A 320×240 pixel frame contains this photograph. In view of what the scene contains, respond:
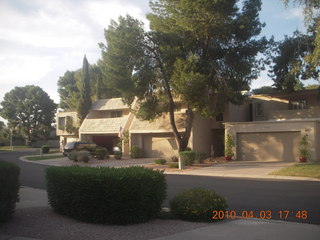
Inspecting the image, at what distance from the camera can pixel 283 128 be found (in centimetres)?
2552

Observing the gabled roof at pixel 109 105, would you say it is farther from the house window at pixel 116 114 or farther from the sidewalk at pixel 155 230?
the sidewalk at pixel 155 230

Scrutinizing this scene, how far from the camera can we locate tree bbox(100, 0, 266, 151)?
23719mm

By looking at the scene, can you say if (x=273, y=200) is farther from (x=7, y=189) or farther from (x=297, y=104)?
(x=297, y=104)

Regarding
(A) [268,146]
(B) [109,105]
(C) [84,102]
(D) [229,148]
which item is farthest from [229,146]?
(C) [84,102]

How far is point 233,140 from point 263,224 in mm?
20445

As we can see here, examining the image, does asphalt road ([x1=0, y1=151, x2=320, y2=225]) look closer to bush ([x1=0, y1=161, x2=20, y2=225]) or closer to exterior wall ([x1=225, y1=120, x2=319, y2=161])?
bush ([x1=0, y1=161, x2=20, y2=225])

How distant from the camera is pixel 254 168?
22.0m

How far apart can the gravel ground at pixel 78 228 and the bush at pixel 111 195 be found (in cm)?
20

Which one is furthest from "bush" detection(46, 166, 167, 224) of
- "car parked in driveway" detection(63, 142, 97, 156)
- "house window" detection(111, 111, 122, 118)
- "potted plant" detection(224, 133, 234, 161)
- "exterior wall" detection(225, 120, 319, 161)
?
"house window" detection(111, 111, 122, 118)

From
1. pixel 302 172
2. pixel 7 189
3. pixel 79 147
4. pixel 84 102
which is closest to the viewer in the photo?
pixel 7 189

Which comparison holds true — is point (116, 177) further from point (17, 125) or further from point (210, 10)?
point (17, 125)

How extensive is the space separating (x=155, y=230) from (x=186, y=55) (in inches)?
795

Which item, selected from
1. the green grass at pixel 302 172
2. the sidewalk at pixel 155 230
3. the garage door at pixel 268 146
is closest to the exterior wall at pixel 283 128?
the garage door at pixel 268 146

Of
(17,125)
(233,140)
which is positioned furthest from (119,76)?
(17,125)
